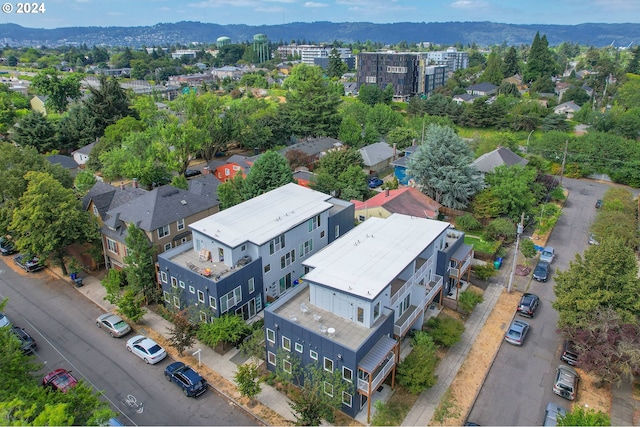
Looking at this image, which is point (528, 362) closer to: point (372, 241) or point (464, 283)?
point (464, 283)

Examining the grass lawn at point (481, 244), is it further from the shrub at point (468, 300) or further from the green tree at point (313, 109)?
the green tree at point (313, 109)

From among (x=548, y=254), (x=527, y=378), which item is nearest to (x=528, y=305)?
(x=527, y=378)

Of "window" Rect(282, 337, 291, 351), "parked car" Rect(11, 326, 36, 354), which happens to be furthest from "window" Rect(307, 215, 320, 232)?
"parked car" Rect(11, 326, 36, 354)

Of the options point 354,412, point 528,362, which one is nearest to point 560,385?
point 528,362

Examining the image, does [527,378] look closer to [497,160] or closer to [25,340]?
[25,340]

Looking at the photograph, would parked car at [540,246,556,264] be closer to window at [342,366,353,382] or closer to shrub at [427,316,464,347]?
shrub at [427,316,464,347]

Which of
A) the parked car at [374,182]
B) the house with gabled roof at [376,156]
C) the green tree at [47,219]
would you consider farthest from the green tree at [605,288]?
the house with gabled roof at [376,156]

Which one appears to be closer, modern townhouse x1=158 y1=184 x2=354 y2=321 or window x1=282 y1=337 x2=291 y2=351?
window x1=282 y1=337 x2=291 y2=351
